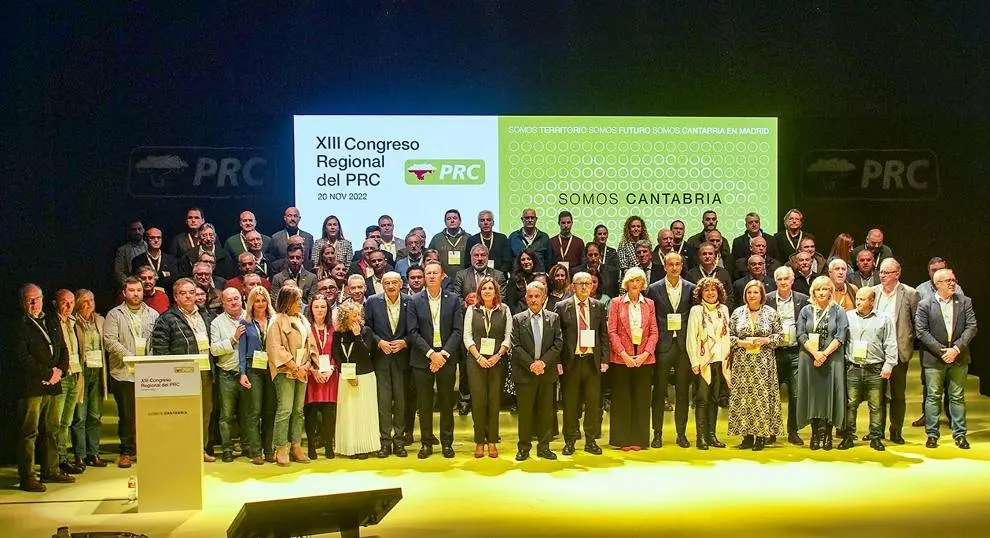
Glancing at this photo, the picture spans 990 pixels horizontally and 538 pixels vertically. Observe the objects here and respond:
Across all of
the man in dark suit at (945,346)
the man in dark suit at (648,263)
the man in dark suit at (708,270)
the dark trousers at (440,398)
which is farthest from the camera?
A: the man in dark suit at (648,263)

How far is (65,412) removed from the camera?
6.74 meters

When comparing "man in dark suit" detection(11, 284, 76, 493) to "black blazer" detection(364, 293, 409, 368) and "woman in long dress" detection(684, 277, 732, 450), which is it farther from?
"woman in long dress" detection(684, 277, 732, 450)

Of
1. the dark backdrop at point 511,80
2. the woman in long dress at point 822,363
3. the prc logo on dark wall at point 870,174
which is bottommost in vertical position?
the woman in long dress at point 822,363

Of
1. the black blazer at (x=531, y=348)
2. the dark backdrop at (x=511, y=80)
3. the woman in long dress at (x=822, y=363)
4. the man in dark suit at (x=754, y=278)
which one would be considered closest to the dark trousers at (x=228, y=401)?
the black blazer at (x=531, y=348)

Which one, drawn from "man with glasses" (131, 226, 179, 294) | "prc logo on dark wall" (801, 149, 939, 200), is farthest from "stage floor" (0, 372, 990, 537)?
"prc logo on dark wall" (801, 149, 939, 200)

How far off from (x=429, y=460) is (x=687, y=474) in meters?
1.86

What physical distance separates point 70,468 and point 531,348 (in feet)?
11.1

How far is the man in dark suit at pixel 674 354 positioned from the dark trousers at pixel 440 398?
1588mm

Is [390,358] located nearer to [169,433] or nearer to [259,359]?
[259,359]

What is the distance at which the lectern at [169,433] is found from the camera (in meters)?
5.56

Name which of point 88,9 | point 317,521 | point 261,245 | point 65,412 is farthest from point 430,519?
point 88,9

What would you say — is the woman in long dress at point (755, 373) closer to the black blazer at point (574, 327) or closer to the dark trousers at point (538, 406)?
the black blazer at point (574, 327)

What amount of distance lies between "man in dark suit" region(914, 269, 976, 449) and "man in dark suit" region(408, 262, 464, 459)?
3.65 meters

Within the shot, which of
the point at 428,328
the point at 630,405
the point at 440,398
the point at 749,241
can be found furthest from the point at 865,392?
the point at 428,328
